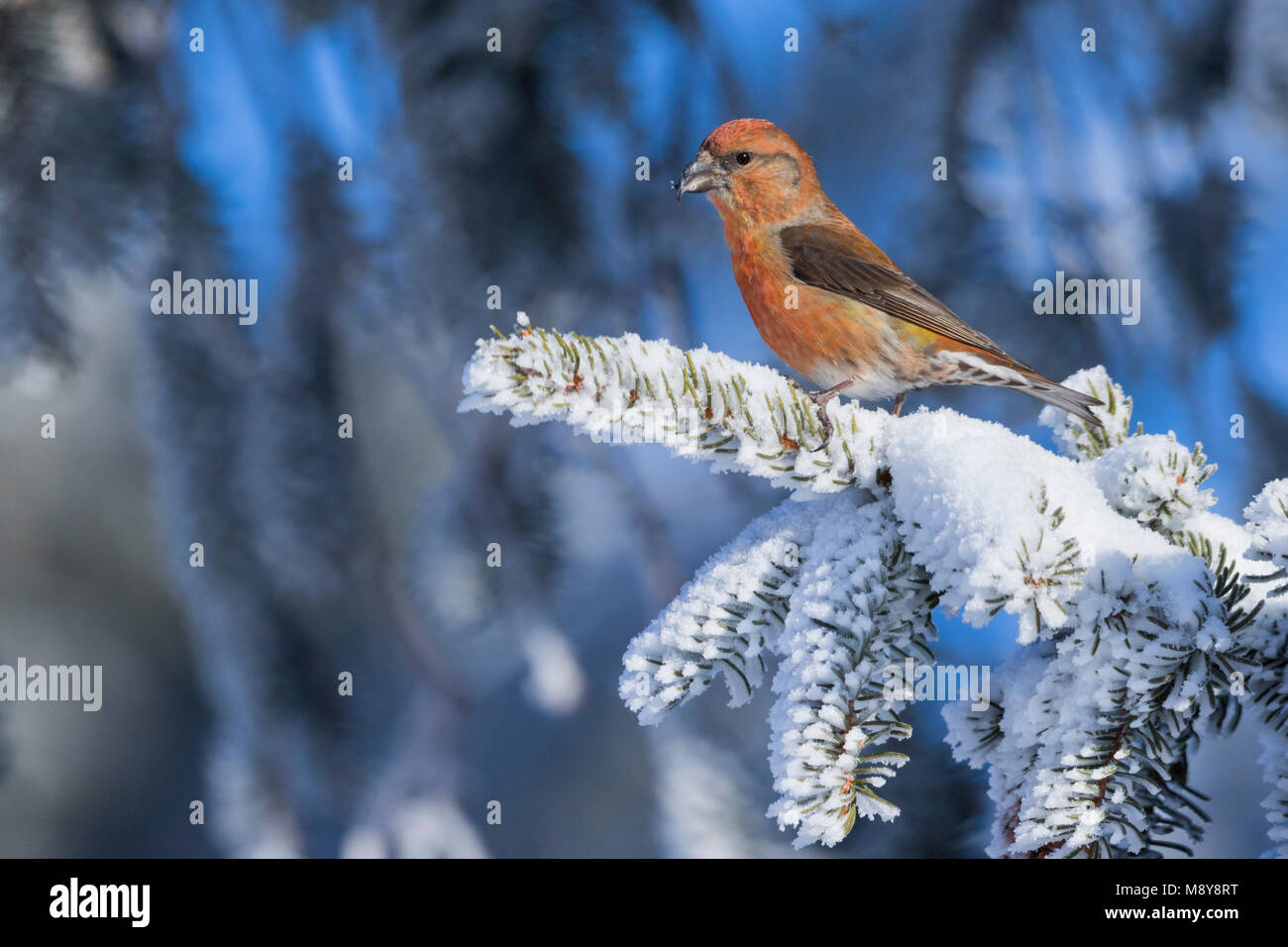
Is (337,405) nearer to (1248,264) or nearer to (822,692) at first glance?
(822,692)

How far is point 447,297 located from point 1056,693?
86 centimetres

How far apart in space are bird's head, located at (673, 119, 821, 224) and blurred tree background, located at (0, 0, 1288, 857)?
12 centimetres

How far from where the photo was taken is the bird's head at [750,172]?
3.67 ft

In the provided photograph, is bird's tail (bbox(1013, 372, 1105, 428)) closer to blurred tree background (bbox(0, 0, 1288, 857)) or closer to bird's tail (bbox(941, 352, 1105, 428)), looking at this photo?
bird's tail (bbox(941, 352, 1105, 428))

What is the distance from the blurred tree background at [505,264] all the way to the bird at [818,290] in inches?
4.3

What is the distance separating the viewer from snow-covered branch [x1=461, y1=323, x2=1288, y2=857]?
1.67 feet

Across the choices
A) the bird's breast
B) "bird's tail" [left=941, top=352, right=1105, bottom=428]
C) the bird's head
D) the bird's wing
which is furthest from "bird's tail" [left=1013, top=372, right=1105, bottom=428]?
the bird's head

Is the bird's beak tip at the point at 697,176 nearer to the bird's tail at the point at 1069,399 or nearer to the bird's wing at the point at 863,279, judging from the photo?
the bird's wing at the point at 863,279

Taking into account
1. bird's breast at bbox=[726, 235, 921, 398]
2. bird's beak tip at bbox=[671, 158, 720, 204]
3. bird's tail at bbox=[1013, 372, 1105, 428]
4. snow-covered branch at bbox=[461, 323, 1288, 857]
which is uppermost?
bird's beak tip at bbox=[671, 158, 720, 204]

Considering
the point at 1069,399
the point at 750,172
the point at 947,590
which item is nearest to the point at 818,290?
the point at 750,172

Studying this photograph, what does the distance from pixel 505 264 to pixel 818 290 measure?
38 centimetres

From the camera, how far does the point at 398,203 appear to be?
1188 millimetres

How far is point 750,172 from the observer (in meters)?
1.14

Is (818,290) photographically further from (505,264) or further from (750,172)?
(505,264)
